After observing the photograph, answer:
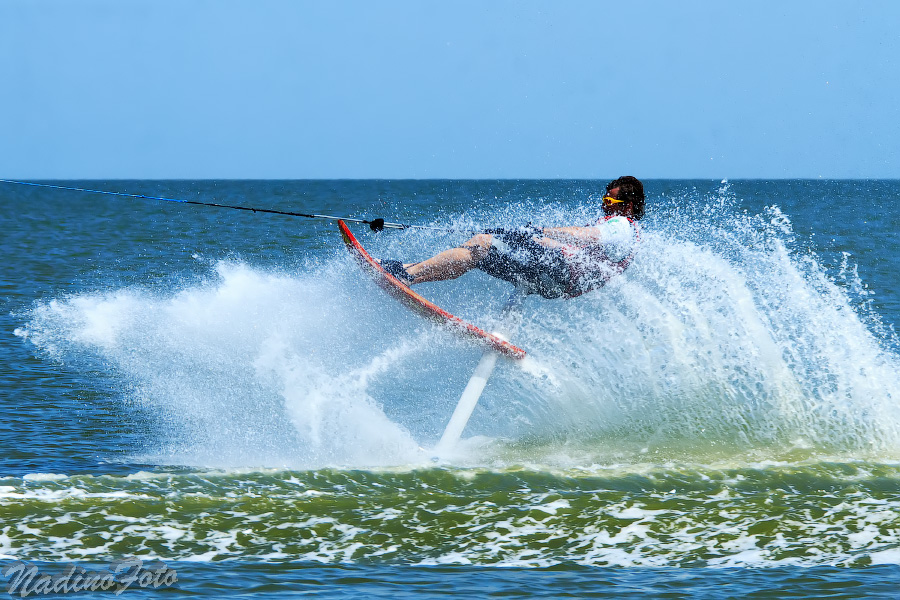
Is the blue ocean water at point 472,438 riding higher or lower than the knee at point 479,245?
lower

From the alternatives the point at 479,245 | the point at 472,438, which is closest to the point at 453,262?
the point at 479,245

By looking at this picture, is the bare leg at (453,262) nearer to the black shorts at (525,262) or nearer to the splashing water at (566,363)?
the black shorts at (525,262)

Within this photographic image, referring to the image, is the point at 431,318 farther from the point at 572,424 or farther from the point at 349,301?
the point at 572,424

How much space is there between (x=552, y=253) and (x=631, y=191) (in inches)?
32.5

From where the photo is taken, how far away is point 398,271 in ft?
28.1

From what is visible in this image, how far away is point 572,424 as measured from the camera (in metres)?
9.51

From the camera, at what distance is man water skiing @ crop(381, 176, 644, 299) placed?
855 centimetres

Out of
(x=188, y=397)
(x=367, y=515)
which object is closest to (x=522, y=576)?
(x=367, y=515)

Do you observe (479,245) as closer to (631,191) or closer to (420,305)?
(420,305)

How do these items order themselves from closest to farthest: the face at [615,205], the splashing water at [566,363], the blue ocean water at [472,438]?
the blue ocean water at [472,438] → the face at [615,205] → the splashing water at [566,363]

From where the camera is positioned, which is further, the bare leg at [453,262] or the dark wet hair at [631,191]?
the dark wet hair at [631,191]

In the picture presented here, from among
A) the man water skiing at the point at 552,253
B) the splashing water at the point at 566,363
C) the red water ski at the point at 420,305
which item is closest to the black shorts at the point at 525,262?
the man water skiing at the point at 552,253

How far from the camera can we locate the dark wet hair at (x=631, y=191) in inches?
344

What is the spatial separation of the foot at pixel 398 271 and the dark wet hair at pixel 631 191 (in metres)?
1.75
